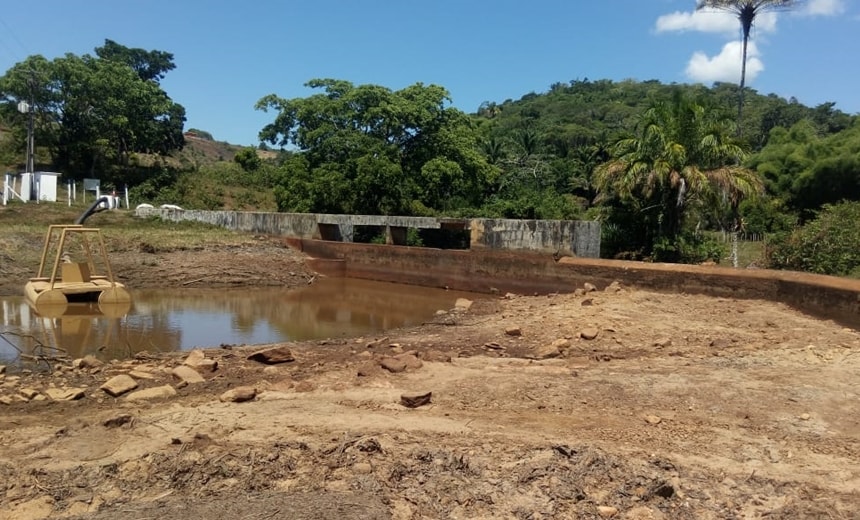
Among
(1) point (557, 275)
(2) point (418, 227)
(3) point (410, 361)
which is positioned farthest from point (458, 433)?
(2) point (418, 227)

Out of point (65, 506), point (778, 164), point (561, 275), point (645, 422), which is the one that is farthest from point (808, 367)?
point (778, 164)

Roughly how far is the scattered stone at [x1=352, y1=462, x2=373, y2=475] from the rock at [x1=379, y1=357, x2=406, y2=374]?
261cm

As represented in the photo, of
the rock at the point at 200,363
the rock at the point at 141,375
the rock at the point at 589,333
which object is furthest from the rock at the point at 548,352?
the rock at the point at 141,375

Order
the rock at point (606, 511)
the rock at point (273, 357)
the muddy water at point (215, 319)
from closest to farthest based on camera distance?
the rock at point (606, 511) → the rock at point (273, 357) → the muddy water at point (215, 319)

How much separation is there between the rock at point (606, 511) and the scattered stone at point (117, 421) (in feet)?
11.3

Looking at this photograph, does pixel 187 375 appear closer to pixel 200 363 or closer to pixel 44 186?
pixel 200 363

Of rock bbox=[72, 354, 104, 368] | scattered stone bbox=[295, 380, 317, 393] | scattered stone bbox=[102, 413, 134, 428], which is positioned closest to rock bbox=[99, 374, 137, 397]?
scattered stone bbox=[102, 413, 134, 428]

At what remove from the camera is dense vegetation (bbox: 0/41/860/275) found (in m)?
14.4

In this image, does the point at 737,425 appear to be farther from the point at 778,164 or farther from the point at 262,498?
the point at 778,164

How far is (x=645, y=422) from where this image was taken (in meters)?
5.20

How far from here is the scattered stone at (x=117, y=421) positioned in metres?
4.83

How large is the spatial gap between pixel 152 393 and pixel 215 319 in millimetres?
6981

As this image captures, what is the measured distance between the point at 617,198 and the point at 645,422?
1133 centimetres

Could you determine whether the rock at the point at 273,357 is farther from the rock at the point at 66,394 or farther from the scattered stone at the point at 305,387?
the rock at the point at 66,394
